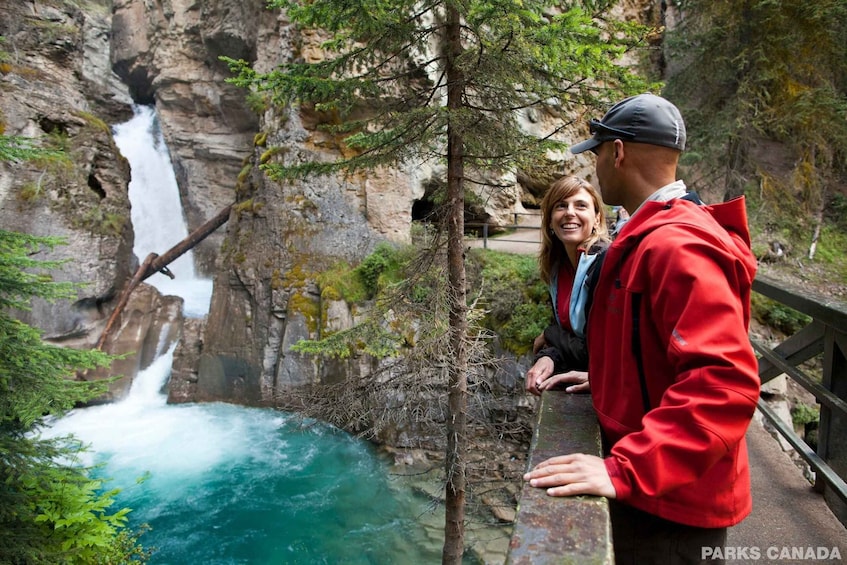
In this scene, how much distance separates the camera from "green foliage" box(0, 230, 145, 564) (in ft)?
16.1

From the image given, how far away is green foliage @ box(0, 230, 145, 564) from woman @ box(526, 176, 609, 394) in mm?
5156

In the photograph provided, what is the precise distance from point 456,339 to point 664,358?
13.2 ft

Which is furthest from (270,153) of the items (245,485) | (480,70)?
(480,70)

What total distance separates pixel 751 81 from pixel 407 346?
1140cm

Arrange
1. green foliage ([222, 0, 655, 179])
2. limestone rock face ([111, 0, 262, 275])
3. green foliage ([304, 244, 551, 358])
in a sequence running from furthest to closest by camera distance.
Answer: limestone rock face ([111, 0, 262, 275]), green foliage ([304, 244, 551, 358]), green foliage ([222, 0, 655, 179])

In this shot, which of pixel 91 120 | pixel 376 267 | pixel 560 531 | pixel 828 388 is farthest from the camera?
pixel 91 120

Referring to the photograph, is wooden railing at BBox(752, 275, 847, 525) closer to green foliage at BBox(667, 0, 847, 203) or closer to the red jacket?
the red jacket

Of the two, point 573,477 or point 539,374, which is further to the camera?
point 539,374

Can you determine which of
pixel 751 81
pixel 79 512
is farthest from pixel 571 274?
pixel 751 81

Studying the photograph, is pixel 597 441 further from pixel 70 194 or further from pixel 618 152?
pixel 70 194

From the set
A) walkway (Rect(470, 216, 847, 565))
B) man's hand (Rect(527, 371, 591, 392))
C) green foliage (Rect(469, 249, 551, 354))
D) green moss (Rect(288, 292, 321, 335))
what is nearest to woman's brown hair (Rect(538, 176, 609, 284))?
man's hand (Rect(527, 371, 591, 392))

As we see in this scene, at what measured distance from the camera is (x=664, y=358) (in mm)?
1183

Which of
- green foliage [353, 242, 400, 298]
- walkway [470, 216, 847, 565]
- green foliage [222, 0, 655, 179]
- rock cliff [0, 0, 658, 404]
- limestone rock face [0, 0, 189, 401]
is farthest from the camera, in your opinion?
limestone rock face [0, 0, 189, 401]

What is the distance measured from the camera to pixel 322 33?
38.0 ft
